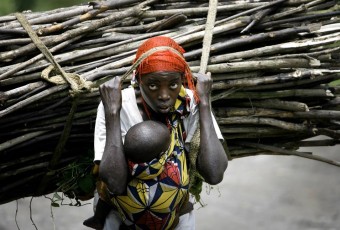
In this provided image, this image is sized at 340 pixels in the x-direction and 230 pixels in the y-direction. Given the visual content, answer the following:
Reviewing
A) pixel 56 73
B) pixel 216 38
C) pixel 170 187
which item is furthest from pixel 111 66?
pixel 170 187

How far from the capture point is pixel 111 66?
2.91 meters

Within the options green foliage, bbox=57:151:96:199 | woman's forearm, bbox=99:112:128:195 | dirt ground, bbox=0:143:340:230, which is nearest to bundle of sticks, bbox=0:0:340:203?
green foliage, bbox=57:151:96:199

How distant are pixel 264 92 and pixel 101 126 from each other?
34.3 inches

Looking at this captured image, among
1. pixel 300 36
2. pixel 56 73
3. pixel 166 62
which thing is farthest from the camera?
pixel 300 36

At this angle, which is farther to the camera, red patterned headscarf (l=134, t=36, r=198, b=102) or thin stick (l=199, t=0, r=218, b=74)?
thin stick (l=199, t=0, r=218, b=74)

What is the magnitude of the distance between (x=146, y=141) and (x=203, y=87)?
0.37 meters

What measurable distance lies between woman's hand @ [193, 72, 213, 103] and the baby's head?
0.24 meters

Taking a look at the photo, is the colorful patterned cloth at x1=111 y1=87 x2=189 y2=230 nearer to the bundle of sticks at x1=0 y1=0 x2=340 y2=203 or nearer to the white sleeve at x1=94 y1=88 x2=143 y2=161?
the white sleeve at x1=94 y1=88 x2=143 y2=161

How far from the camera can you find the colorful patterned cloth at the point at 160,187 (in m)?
2.37

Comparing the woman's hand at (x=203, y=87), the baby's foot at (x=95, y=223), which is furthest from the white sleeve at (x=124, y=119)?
the baby's foot at (x=95, y=223)

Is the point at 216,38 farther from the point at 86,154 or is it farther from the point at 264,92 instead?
the point at 86,154

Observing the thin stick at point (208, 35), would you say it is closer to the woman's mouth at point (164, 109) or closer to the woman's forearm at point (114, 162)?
the woman's mouth at point (164, 109)

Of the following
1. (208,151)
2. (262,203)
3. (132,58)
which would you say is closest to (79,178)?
(132,58)

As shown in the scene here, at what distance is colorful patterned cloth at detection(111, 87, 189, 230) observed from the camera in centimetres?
237
